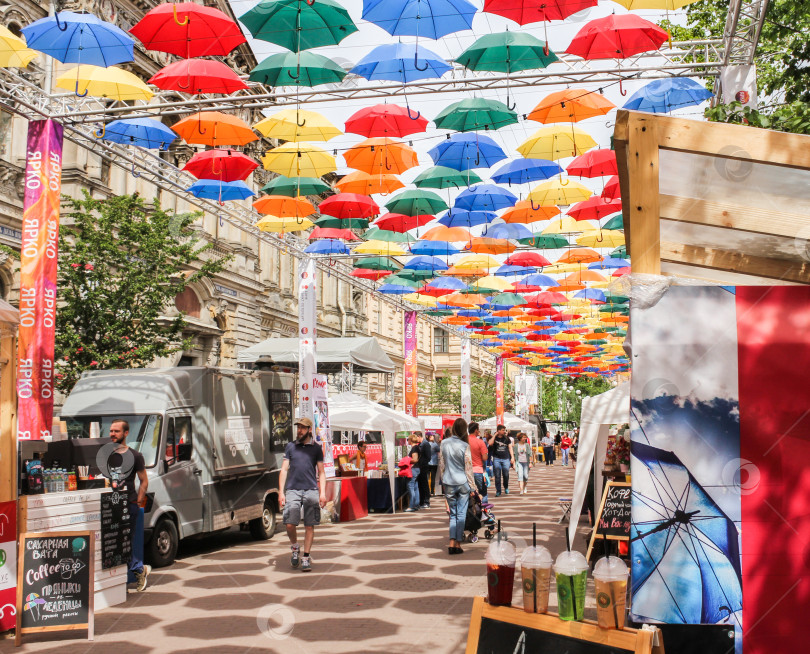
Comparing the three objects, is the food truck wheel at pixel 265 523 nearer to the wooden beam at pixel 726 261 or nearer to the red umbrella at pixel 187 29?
the red umbrella at pixel 187 29

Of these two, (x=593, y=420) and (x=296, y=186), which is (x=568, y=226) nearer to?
(x=296, y=186)

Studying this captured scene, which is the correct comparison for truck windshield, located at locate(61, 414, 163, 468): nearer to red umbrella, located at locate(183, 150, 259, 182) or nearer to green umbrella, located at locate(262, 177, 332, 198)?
red umbrella, located at locate(183, 150, 259, 182)

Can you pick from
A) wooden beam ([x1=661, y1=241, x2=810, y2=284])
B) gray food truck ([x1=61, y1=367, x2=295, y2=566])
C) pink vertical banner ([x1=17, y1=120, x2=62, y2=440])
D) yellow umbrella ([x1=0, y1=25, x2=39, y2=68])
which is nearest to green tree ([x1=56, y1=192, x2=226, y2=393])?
gray food truck ([x1=61, y1=367, x2=295, y2=566])

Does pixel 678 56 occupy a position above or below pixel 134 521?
above

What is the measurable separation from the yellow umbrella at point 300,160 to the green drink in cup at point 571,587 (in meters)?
11.7

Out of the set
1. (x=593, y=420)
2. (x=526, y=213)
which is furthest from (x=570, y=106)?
(x=593, y=420)

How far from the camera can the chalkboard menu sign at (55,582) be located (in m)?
7.53

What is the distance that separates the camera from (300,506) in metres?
10.9

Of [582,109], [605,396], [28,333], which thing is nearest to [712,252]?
[605,396]

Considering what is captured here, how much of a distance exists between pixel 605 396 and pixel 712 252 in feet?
23.0

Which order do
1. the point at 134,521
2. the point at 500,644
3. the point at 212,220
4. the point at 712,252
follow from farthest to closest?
the point at 212,220 < the point at 134,521 < the point at 712,252 < the point at 500,644

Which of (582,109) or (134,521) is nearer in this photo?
(134,521)

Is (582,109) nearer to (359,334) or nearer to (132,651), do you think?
(132,651)

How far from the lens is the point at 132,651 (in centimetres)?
702
